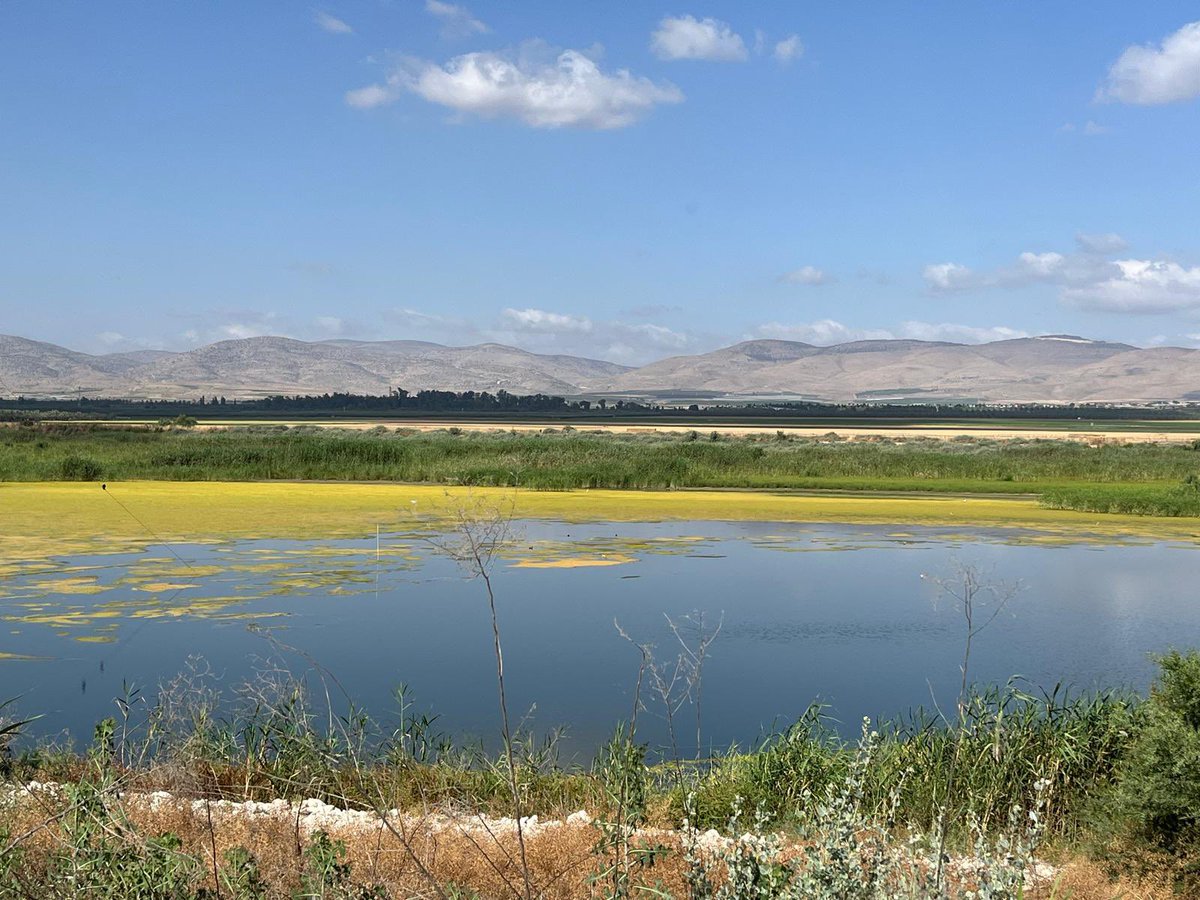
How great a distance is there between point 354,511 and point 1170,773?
21.4m

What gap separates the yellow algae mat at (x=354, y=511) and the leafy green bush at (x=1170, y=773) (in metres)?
14.2

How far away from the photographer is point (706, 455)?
39688 mm

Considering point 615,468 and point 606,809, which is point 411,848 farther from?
point 615,468

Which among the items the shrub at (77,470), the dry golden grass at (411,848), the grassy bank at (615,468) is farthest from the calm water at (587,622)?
the shrub at (77,470)

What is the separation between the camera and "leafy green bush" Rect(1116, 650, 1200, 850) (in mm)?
5793

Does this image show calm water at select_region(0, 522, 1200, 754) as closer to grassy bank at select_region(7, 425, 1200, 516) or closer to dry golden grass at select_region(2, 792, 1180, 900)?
dry golden grass at select_region(2, 792, 1180, 900)

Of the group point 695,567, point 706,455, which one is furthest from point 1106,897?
point 706,455

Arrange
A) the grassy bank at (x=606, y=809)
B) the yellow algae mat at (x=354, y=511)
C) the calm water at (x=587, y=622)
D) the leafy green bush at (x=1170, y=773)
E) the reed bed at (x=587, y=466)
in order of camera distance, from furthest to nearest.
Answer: the reed bed at (x=587, y=466), the yellow algae mat at (x=354, y=511), the calm water at (x=587, y=622), the leafy green bush at (x=1170, y=773), the grassy bank at (x=606, y=809)

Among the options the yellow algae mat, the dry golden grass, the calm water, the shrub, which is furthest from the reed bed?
the dry golden grass

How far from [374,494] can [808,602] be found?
648 inches

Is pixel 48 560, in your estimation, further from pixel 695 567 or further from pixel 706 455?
pixel 706 455

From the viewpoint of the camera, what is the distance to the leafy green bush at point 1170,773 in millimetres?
5793

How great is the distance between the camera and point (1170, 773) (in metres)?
5.89

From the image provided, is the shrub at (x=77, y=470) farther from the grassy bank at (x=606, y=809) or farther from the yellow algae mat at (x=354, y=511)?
the grassy bank at (x=606, y=809)
